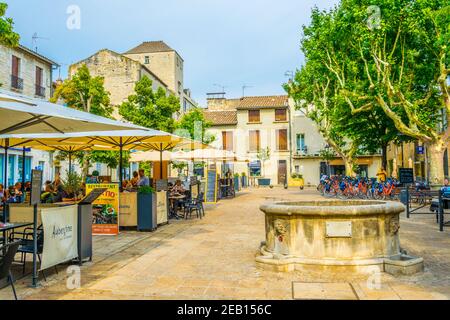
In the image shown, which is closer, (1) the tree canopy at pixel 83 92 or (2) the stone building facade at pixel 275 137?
(1) the tree canopy at pixel 83 92

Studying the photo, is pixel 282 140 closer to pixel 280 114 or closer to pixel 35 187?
pixel 280 114

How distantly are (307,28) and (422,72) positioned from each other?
21.8ft

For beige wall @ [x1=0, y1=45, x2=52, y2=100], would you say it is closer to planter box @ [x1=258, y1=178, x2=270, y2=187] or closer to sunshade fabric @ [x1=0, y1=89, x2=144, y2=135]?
sunshade fabric @ [x1=0, y1=89, x2=144, y2=135]

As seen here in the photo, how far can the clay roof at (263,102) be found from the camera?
155 feet

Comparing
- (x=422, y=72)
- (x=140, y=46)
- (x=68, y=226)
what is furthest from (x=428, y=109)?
(x=140, y=46)

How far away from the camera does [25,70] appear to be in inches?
1042

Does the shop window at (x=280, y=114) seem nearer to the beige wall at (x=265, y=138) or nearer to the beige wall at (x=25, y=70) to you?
Answer: the beige wall at (x=265, y=138)

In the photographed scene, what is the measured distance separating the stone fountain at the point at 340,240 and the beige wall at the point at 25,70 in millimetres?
22648

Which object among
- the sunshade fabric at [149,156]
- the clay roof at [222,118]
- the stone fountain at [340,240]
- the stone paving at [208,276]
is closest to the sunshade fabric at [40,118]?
the stone paving at [208,276]

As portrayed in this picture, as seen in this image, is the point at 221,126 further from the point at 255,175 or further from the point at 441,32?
A: the point at 441,32

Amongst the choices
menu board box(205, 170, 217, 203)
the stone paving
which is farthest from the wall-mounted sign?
menu board box(205, 170, 217, 203)

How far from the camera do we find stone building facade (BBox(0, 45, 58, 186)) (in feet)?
80.7

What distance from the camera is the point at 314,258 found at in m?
5.98

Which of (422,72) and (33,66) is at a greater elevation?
(33,66)
